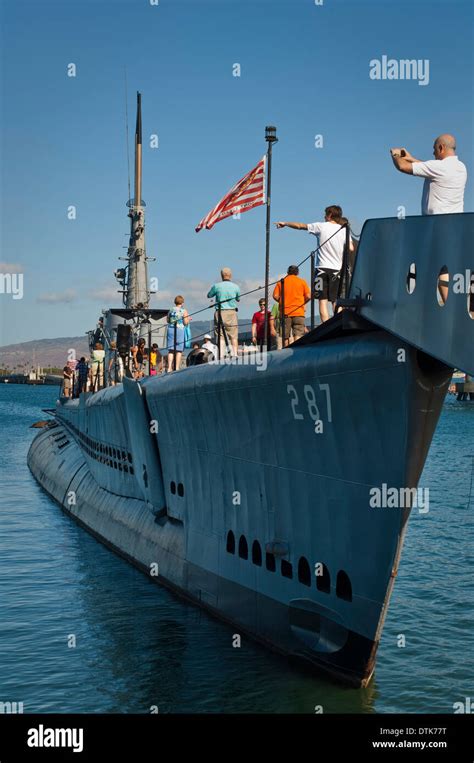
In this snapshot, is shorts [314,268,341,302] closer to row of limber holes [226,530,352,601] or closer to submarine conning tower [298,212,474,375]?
submarine conning tower [298,212,474,375]

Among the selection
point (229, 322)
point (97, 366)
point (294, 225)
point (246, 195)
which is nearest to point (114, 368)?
point (97, 366)

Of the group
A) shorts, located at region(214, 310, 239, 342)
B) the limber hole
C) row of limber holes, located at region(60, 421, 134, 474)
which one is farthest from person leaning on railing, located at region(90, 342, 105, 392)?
the limber hole

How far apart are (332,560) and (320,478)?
0.97m

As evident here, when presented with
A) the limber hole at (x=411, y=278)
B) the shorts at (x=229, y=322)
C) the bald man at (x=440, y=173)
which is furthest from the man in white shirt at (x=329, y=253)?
the shorts at (x=229, y=322)

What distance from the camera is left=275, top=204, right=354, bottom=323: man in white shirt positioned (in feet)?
36.7

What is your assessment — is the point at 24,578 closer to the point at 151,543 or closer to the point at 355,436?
the point at 151,543

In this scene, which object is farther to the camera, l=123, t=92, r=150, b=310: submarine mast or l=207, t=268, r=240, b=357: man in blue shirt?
l=123, t=92, r=150, b=310: submarine mast

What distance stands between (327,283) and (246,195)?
2.88 m

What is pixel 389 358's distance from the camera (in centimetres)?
916

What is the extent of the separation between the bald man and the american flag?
461cm

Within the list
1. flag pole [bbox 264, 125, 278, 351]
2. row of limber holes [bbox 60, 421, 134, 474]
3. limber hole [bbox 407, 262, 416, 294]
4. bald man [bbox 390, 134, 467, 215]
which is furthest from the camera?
row of limber holes [bbox 60, 421, 134, 474]

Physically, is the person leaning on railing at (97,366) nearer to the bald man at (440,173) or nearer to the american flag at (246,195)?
the american flag at (246,195)

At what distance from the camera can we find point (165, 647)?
512 inches
